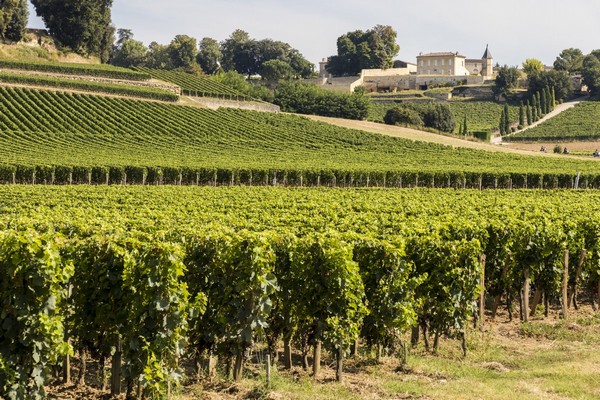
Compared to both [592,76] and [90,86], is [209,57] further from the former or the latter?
[592,76]

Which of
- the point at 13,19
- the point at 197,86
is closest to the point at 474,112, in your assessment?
the point at 197,86

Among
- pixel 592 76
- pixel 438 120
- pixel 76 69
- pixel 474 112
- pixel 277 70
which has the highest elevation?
pixel 592 76

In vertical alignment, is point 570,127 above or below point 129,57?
below

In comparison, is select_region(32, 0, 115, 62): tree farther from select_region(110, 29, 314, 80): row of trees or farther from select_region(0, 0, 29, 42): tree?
select_region(110, 29, 314, 80): row of trees

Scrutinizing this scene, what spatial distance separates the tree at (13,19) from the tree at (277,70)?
2100 inches

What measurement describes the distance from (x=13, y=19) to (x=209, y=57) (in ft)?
189

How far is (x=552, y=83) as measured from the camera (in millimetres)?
141625

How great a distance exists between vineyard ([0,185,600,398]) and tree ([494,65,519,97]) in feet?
435

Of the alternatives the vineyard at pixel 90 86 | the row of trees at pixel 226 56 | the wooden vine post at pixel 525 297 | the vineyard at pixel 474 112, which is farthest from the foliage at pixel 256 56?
the wooden vine post at pixel 525 297

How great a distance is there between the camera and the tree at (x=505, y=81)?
482ft

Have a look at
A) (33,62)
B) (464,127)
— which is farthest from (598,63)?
(33,62)

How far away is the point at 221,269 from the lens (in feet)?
47.3

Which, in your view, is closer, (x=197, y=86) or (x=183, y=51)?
(x=197, y=86)

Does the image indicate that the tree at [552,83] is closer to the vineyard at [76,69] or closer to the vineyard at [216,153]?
the vineyard at [216,153]
